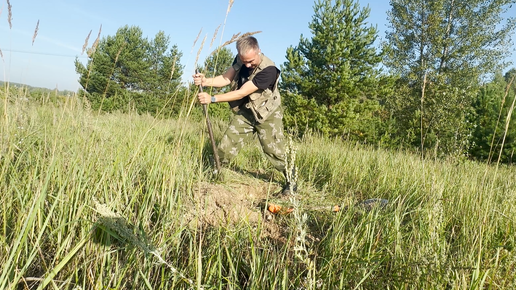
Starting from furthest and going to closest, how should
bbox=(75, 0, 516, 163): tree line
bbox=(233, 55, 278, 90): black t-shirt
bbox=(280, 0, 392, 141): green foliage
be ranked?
bbox=(280, 0, 392, 141): green foliage
bbox=(75, 0, 516, 163): tree line
bbox=(233, 55, 278, 90): black t-shirt

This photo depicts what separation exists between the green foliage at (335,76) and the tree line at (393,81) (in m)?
0.04

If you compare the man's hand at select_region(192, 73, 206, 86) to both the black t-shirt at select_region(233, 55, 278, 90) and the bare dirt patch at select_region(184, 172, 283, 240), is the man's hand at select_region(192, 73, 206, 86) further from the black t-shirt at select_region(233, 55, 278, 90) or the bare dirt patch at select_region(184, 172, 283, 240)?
the bare dirt patch at select_region(184, 172, 283, 240)

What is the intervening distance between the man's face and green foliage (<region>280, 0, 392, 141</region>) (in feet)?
24.7

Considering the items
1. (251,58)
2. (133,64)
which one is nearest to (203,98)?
(251,58)

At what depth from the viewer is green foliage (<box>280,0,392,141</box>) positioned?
11.0 metres

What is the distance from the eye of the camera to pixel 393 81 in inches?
492

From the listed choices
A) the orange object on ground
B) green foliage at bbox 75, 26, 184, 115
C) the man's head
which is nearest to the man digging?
the man's head

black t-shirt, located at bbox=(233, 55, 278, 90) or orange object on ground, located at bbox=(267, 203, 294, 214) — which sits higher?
black t-shirt, located at bbox=(233, 55, 278, 90)

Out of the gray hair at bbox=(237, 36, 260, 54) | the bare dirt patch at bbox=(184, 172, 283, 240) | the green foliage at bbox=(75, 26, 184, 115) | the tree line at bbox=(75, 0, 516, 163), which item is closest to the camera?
the bare dirt patch at bbox=(184, 172, 283, 240)

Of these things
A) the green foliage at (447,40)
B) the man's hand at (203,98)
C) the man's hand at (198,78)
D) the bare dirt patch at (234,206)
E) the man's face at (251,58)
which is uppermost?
the green foliage at (447,40)

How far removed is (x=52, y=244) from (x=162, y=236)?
1.69 ft

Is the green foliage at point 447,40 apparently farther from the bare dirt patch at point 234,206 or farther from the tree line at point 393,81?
the bare dirt patch at point 234,206

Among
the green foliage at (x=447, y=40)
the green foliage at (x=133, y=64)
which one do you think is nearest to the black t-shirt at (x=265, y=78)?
the green foliage at (x=447, y=40)

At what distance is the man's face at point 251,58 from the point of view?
3.29 meters
